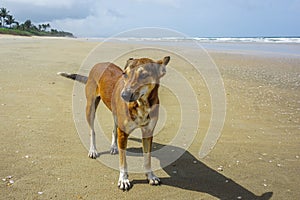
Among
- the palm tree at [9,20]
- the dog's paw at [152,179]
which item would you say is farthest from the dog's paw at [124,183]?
the palm tree at [9,20]

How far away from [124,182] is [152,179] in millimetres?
504

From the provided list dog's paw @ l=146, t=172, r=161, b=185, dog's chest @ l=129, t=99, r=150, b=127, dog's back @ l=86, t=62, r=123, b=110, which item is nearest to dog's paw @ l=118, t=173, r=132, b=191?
dog's paw @ l=146, t=172, r=161, b=185

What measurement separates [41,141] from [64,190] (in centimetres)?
→ 201

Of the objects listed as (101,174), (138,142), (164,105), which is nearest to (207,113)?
(164,105)

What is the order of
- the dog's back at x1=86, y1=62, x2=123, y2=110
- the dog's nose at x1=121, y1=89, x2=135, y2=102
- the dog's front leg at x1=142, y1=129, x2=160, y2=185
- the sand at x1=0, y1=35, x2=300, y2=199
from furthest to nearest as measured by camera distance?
the dog's back at x1=86, y1=62, x2=123, y2=110
the dog's front leg at x1=142, y1=129, x2=160, y2=185
the sand at x1=0, y1=35, x2=300, y2=199
the dog's nose at x1=121, y1=89, x2=135, y2=102

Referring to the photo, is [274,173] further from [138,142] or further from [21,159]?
[21,159]

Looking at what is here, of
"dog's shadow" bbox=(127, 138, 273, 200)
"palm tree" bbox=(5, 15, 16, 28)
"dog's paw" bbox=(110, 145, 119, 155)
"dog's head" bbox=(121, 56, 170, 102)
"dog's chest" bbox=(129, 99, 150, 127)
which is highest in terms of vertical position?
"palm tree" bbox=(5, 15, 16, 28)

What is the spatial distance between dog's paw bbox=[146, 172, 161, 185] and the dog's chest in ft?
3.32

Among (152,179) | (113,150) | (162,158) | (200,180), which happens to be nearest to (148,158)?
(152,179)

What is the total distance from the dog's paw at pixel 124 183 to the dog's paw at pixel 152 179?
14.3 inches

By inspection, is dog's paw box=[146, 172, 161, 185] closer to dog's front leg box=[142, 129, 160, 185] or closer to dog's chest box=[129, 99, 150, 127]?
dog's front leg box=[142, 129, 160, 185]

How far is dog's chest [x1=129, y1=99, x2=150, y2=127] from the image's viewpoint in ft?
14.2

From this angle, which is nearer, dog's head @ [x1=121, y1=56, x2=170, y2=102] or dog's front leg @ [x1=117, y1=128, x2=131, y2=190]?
dog's head @ [x1=121, y1=56, x2=170, y2=102]

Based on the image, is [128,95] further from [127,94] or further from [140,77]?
[140,77]
